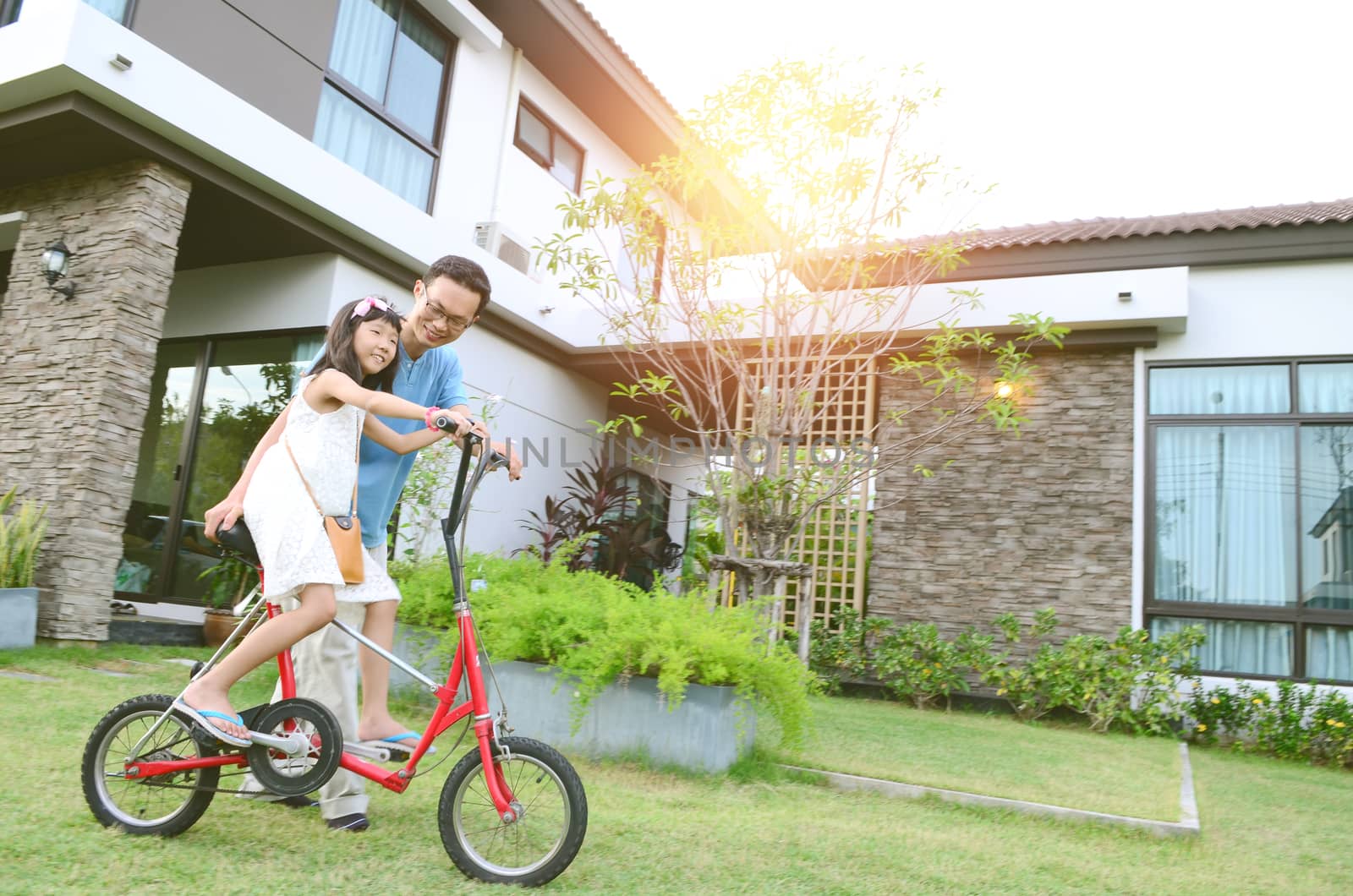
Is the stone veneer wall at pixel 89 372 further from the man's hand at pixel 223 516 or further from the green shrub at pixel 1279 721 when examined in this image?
the green shrub at pixel 1279 721

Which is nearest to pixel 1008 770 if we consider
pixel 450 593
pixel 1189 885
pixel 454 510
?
pixel 1189 885

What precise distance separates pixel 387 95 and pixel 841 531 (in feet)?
17.3

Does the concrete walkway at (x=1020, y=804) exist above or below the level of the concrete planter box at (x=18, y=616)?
below

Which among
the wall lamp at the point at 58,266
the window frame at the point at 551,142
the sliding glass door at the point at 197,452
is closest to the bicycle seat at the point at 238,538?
the wall lamp at the point at 58,266

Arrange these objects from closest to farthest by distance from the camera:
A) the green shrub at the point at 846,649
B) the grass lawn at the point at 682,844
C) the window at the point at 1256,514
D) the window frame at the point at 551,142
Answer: the grass lawn at the point at 682,844, the window at the point at 1256,514, the green shrub at the point at 846,649, the window frame at the point at 551,142


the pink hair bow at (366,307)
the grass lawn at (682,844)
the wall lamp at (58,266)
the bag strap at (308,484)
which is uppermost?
the wall lamp at (58,266)

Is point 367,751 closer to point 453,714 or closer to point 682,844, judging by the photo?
point 453,714

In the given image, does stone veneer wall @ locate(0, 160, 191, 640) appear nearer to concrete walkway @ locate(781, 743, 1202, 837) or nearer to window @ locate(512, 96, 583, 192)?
window @ locate(512, 96, 583, 192)

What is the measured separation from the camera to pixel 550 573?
4.62m

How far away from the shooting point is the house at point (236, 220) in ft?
16.7

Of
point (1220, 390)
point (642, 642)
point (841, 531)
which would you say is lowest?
point (642, 642)

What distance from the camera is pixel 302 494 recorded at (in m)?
2.20

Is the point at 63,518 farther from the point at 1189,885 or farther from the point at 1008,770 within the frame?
the point at 1189,885

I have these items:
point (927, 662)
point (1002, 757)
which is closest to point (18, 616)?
point (1002, 757)
